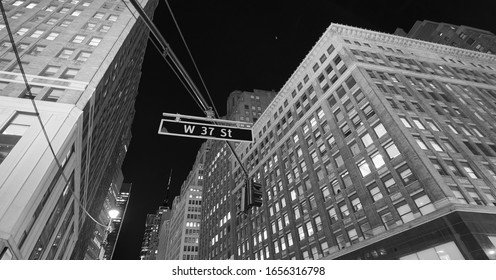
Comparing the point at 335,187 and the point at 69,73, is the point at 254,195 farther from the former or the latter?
the point at 335,187

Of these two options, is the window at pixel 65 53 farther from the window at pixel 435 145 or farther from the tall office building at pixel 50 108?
the window at pixel 435 145

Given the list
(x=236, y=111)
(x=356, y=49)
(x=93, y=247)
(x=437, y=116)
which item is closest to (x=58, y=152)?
(x=437, y=116)

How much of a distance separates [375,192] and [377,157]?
149 inches

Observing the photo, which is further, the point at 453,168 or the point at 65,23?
the point at 65,23

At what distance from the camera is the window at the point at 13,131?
674 inches

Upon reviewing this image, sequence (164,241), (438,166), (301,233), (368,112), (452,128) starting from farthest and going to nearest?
(164,241), (301,233), (368,112), (452,128), (438,166)

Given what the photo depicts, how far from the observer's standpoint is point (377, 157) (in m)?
28.0

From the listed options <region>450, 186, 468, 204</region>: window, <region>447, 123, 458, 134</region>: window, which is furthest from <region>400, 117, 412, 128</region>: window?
<region>450, 186, 468, 204</region>: window

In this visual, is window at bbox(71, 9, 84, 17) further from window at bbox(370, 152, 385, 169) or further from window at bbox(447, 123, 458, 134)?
window at bbox(447, 123, 458, 134)

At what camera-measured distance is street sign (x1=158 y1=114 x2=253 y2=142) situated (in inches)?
285

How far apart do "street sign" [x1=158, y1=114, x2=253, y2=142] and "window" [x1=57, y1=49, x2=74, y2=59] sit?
25.2 metres

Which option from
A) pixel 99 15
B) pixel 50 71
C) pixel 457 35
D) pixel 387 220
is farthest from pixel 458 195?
pixel 457 35

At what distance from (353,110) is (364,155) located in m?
6.72

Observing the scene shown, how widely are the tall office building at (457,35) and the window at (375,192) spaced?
66042 mm
